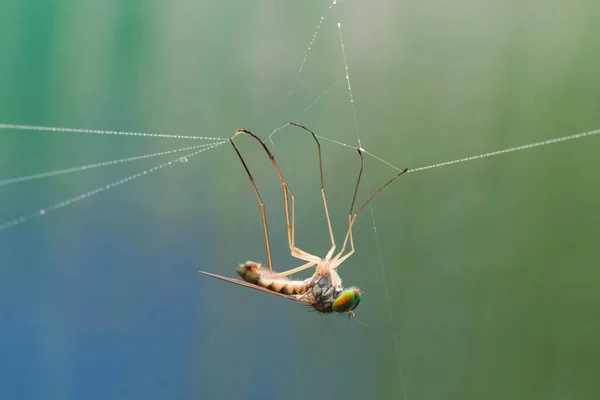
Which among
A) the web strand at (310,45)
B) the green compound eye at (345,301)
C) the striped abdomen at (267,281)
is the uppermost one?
the web strand at (310,45)

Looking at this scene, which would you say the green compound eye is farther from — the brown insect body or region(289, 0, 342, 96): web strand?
region(289, 0, 342, 96): web strand

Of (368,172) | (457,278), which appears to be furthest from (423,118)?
(457,278)

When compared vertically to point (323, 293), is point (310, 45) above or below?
above

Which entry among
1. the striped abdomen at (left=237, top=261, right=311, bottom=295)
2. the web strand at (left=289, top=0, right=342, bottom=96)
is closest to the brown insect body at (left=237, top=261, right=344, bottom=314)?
the striped abdomen at (left=237, top=261, right=311, bottom=295)

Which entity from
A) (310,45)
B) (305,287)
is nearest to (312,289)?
(305,287)

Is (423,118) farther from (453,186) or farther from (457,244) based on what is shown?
(457,244)

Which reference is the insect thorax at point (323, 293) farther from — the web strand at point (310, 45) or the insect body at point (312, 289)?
the web strand at point (310, 45)

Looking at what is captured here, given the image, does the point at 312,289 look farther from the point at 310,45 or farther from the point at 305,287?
the point at 310,45

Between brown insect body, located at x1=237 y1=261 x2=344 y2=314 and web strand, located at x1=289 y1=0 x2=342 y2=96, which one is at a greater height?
web strand, located at x1=289 y1=0 x2=342 y2=96

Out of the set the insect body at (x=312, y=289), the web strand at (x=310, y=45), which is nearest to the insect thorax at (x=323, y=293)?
the insect body at (x=312, y=289)
